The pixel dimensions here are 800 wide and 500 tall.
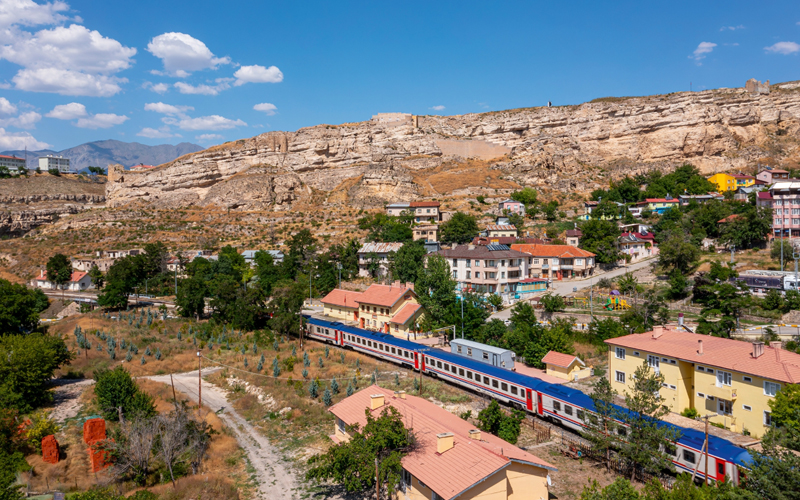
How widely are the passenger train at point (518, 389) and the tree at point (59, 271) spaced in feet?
144

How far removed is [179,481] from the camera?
1759 cm

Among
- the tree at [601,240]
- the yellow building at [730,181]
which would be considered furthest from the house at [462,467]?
the yellow building at [730,181]

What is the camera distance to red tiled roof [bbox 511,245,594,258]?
1980 inches

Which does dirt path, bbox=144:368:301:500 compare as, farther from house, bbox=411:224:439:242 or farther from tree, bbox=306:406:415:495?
house, bbox=411:224:439:242

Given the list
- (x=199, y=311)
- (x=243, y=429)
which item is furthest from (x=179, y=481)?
(x=199, y=311)

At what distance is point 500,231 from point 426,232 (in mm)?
9721

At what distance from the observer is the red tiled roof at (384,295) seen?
3809 cm

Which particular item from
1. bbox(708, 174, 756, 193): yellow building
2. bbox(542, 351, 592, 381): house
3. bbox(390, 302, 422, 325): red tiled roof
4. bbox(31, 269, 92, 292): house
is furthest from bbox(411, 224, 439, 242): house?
bbox(708, 174, 756, 193): yellow building

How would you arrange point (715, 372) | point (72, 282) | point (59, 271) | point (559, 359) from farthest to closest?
1. point (72, 282)
2. point (59, 271)
3. point (559, 359)
4. point (715, 372)

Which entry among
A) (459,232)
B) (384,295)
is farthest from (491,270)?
(459,232)

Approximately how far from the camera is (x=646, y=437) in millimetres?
16312

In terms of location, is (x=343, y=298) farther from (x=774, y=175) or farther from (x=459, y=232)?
(x=774, y=175)

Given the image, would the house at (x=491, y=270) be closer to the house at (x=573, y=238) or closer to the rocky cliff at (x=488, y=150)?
the house at (x=573, y=238)

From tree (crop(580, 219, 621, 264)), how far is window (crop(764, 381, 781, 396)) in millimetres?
34928
